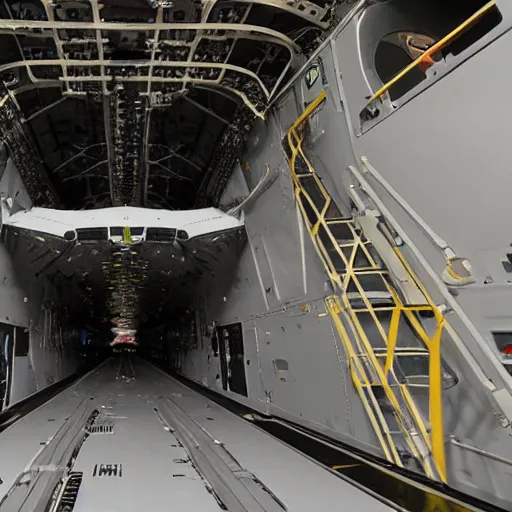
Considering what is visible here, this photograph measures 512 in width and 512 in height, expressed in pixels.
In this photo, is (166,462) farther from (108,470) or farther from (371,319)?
(371,319)

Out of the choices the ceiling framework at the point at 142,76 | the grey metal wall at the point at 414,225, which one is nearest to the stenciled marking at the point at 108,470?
the grey metal wall at the point at 414,225

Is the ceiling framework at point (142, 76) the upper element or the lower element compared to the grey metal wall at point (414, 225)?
upper

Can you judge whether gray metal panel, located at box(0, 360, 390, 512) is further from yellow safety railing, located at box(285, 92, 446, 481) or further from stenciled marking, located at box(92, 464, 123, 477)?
yellow safety railing, located at box(285, 92, 446, 481)

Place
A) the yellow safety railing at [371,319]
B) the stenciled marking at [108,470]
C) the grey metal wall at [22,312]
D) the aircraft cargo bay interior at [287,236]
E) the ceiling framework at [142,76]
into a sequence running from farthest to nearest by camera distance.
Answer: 1. the grey metal wall at [22,312]
2. the ceiling framework at [142,76]
3. the stenciled marking at [108,470]
4. the yellow safety railing at [371,319]
5. the aircraft cargo bay interior at [287,236]

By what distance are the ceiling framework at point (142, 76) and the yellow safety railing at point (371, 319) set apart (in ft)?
2.62

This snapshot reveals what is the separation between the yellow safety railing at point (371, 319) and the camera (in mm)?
2953

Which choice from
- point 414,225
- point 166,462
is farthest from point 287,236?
point 166,462

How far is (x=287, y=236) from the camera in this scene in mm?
4918

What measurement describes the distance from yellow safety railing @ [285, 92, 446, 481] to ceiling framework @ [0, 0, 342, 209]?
80 centimetres

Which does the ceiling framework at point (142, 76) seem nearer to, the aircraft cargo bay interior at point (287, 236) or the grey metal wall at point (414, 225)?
the aircraft cargo bay interior at point (287, 236)

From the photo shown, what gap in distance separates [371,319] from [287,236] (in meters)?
1.54

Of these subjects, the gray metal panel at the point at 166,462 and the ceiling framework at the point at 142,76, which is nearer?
the gray metal panel at the point at 166,462

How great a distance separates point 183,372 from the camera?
12.1 meters

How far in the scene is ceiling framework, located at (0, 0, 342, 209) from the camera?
3879 millimetres
